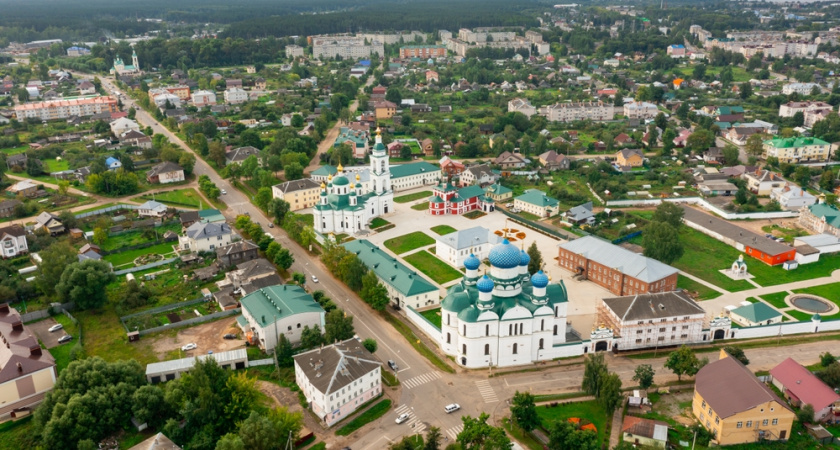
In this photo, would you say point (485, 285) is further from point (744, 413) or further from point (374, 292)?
point (744, 413)

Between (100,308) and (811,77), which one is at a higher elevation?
(811,77)

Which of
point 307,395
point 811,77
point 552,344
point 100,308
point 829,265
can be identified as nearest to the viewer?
point 307,395

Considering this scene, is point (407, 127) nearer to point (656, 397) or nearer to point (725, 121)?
point (725, 121)

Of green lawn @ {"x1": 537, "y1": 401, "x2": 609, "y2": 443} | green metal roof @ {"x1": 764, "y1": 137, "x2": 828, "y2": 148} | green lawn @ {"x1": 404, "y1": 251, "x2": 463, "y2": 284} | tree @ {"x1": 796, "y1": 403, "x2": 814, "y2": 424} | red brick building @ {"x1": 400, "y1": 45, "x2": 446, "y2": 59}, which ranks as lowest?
green lawn @ {"x1": 537, "y1": 401, "x2": 609, "y2": 443}

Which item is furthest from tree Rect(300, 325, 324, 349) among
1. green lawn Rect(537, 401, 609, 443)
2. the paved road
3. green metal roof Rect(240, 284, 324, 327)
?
green lawn Rect(537, 401, 609, 443)

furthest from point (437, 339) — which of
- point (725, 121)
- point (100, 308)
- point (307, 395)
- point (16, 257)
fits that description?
point (725, 121)

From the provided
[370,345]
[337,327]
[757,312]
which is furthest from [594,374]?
[337,327]

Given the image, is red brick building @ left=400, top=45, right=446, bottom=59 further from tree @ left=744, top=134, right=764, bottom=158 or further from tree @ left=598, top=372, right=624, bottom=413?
tree @ left=598, top=372, right=624, bottom=413
